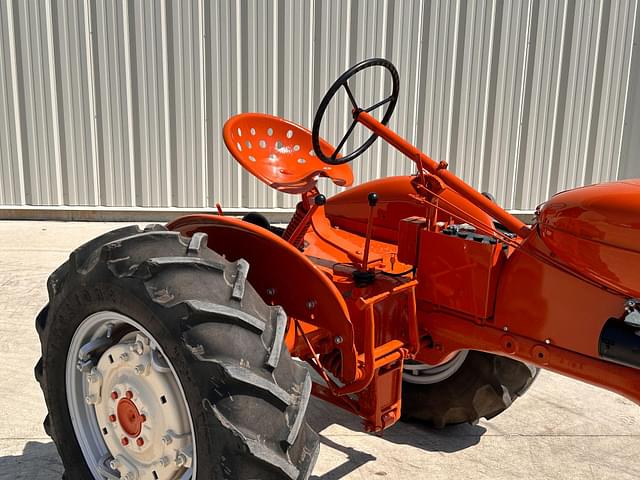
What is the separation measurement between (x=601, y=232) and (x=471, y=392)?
1238 mm

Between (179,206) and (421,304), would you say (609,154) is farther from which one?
(421,304)

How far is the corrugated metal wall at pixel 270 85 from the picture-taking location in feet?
21.2

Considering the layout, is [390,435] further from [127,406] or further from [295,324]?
[127,406]

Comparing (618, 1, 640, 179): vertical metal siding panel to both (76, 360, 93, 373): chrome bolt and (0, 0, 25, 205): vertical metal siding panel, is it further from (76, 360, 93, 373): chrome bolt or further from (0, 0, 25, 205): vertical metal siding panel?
(76, 360, 93, 373): chrome bolt

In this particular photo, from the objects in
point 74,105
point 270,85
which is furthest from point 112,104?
point 270,85

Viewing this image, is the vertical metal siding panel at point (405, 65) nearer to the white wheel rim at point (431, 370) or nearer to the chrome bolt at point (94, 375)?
the white wheel rim at point (431, 370)

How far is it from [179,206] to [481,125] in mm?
3195

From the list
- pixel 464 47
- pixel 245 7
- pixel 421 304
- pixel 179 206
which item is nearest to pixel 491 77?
pixel 464 47

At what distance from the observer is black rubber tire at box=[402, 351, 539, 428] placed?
2850 mm

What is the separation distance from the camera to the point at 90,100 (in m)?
6.64

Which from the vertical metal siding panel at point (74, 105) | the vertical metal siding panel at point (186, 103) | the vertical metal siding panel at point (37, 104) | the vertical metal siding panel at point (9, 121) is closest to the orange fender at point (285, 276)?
the vertical metal siding panel at point (186, 103)

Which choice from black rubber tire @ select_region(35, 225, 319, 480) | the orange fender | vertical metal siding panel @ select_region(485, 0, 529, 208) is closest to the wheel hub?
black rubber tire @ select_region(35, 225, 319, 480)

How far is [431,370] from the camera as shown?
306 cm

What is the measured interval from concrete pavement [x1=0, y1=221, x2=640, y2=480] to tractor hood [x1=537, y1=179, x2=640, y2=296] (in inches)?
47.6
